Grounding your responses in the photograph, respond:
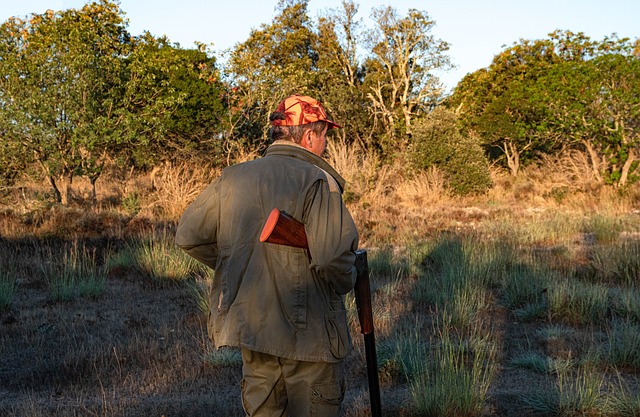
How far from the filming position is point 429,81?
83.8 ft

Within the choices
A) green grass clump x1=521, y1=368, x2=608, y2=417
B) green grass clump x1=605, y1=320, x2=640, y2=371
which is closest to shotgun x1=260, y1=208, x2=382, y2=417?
green grass clump x1=521, y1=368, x2=608, y2=417

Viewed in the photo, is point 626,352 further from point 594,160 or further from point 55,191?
point 594,160

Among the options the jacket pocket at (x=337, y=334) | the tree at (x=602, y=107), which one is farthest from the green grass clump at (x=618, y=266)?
the tree at (x=602, y=107)

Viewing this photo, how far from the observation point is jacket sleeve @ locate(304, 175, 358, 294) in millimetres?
2348

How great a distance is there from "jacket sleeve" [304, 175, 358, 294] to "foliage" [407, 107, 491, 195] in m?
16.5

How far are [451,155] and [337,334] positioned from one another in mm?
16704

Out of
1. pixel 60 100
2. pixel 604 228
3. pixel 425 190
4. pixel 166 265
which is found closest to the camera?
pixel 166 265

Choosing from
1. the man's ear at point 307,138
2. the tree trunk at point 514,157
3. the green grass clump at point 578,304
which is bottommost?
the green grass clump at point 578,304

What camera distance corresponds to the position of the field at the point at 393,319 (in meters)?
4.54

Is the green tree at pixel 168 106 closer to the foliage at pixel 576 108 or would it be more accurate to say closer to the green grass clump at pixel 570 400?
the foliage at pixel 576 108

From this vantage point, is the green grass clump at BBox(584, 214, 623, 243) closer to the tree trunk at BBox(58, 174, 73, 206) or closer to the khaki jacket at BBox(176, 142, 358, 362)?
the khaki jacket at BBox(176, 142, 358, 362)

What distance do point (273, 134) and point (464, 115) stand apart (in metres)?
21.3

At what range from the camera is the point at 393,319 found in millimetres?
6562

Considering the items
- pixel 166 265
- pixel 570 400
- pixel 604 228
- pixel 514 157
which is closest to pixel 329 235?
pixel 570 400
